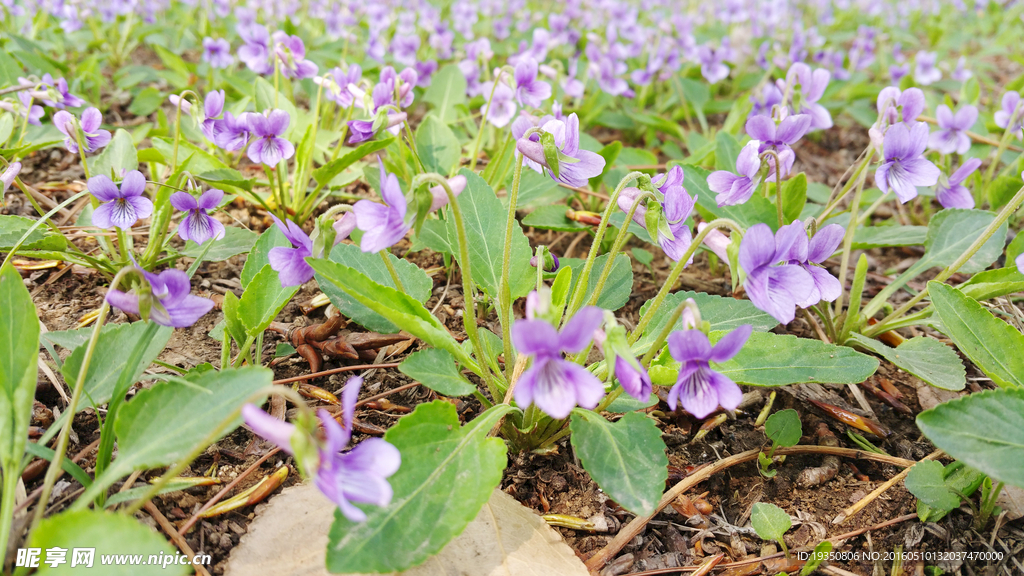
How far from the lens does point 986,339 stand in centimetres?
168

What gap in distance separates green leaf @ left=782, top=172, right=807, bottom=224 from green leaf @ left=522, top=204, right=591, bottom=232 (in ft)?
2.44

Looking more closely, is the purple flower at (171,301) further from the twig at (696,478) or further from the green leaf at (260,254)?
the twig at (696,478)

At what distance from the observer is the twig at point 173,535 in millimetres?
1430

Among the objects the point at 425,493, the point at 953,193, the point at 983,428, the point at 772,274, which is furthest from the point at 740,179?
the point at 425,493

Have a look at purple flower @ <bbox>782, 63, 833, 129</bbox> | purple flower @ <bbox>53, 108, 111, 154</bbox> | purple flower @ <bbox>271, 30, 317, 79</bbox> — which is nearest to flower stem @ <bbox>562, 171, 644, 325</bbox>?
purple flower @ <bbox>782, 63, 833, 129</bbox>

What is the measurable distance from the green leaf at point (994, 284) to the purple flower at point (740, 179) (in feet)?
2.60

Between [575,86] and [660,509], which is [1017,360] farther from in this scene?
[575,86]

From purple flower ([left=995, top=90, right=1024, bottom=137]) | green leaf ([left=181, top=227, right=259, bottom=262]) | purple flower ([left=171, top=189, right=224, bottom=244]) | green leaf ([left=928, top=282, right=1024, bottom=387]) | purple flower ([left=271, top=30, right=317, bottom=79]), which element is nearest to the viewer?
→ green leaf ([left=928, top=282, right=1024, bottom=387])

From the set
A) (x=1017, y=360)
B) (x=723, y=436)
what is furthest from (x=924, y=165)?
(x=723, y=436)

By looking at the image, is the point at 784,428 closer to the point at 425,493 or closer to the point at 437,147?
the point at 425,493

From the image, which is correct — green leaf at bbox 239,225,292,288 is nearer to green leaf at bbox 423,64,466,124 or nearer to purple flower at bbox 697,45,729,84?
green leaf at bbox 423,64,466,124

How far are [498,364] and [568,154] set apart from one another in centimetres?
63

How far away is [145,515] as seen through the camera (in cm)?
151

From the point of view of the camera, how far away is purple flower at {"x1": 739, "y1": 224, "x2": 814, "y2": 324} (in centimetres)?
128
